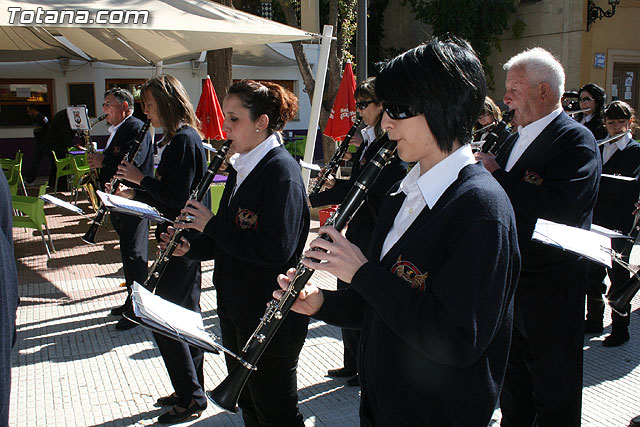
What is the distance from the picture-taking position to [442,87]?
1.49 metres

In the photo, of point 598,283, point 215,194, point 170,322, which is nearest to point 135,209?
point 170,322

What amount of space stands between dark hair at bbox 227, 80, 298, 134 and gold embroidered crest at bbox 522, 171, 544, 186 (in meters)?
1.18

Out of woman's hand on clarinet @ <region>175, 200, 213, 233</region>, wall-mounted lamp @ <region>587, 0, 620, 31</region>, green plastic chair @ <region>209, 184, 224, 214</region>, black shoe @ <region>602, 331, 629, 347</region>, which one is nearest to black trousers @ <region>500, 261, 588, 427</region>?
woman's hand on clarinet @ <region>175, 200, 213, 233</region>

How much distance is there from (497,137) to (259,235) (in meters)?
1.45

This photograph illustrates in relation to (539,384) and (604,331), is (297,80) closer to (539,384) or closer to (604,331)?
(604,331)

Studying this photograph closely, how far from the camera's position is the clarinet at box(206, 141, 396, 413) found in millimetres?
1729

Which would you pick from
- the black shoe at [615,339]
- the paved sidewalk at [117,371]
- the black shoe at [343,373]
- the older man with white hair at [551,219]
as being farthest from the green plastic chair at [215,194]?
the older man with white hair at [551,219]

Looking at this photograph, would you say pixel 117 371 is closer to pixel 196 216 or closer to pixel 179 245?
pixel 179 245

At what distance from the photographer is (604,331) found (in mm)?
4742

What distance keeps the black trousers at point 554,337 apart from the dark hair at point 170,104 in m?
2.30

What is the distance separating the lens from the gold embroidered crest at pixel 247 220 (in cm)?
247

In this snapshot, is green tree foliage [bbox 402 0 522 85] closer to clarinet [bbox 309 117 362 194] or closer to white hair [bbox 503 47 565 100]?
clarinet [bbox 309 117 362 194]

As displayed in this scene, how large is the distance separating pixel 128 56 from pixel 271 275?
6.55 metres

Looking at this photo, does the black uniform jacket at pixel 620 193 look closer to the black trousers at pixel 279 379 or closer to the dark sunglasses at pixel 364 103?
the dark sunglasses at pixel 364 103
